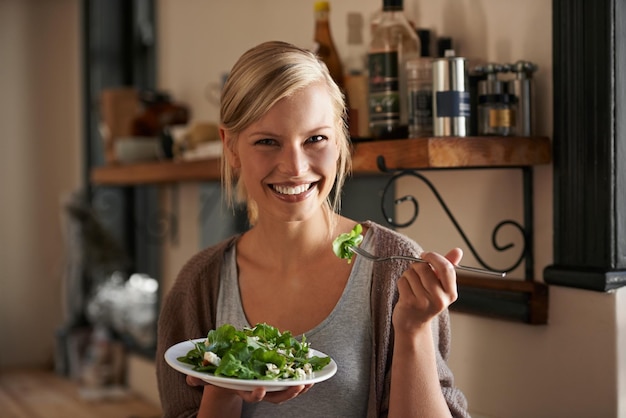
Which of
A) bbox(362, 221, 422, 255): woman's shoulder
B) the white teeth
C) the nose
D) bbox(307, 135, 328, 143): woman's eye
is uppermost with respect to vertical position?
bbox(307, 135, 328, 143): woman's eye

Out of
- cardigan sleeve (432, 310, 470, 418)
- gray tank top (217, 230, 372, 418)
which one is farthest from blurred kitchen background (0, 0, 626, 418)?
gray tank top (217, 230, 372, 418)

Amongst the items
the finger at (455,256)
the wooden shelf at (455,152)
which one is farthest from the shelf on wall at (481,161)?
the finger at (455,256)

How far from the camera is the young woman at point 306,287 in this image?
3.98ft

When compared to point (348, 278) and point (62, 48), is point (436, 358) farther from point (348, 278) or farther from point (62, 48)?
point (62, 48)

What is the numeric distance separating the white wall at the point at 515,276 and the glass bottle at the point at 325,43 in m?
0.09

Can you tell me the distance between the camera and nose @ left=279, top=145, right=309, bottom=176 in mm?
1241

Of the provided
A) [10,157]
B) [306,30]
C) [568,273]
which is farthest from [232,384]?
[10,157]

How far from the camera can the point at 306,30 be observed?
2.20 meters

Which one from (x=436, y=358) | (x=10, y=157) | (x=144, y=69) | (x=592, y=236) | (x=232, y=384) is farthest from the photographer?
(x=10, y=157)

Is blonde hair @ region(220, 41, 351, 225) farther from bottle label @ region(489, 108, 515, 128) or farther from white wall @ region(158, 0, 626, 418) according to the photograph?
white wall @ region(158, 0, 626, 418)

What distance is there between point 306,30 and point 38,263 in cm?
239

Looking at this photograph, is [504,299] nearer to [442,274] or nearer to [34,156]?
[442,274]

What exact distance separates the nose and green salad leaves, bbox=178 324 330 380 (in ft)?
0.72

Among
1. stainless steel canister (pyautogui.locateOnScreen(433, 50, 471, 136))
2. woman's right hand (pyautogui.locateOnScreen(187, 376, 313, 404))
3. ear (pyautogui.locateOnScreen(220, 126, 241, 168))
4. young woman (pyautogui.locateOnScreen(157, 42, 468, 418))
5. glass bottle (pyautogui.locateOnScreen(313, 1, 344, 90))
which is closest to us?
woman's right hand (pyautogui.locateOnScreen(187, 376, 313, 404))
